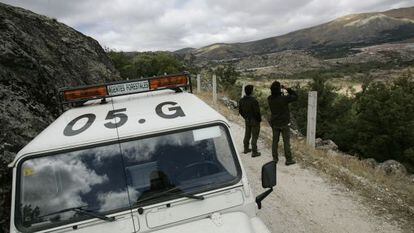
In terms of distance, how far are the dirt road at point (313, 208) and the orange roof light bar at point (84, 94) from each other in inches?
137

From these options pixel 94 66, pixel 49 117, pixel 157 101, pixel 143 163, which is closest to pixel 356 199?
pixel 157 101

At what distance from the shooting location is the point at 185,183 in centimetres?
370

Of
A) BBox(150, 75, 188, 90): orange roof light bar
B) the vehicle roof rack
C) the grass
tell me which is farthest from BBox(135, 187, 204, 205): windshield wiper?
the grass

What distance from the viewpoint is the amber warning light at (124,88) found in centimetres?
527

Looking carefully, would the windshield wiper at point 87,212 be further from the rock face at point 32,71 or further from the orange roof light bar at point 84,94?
the rock face at point 32,71

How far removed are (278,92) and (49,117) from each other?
16.4ft

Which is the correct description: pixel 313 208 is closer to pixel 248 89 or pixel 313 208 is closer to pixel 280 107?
pixel 280 107

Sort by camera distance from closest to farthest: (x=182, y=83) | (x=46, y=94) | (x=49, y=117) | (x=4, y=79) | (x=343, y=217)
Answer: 1. (x=182, y=83)
2. (x=343, y=217)
3. (x=4, y=79)
4. (x=49, y=117)
5. (x=46, y=94)

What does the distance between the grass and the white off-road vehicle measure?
3.86 metres

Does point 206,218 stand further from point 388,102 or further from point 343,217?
point 388,102

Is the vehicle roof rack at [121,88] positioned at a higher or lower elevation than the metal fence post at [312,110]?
higher

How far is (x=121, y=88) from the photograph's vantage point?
5.52 m

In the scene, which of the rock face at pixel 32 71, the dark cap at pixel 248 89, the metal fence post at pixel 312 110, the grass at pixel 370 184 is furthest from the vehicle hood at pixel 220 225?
the metal fence post at pixel 312 110

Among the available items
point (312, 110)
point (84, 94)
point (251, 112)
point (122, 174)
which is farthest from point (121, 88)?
point (312, 110)
